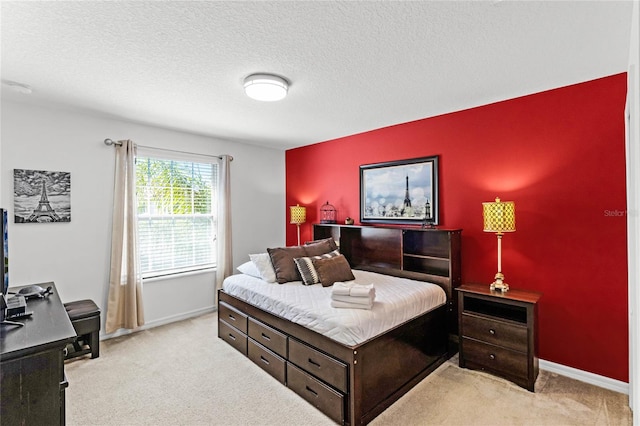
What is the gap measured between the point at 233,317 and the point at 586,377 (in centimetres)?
320

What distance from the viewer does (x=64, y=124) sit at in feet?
10.7

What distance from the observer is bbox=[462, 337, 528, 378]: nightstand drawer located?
8.25 ft

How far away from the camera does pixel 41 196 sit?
313 cm

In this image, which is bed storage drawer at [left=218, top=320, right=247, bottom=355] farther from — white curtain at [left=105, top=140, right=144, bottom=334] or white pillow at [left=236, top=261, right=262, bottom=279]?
white curtain at [left=105, top=140, right=144, bottom=334]

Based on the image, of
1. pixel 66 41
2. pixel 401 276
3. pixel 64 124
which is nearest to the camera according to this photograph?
pixel 66 41

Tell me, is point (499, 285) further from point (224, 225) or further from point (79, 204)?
point (79, 204)

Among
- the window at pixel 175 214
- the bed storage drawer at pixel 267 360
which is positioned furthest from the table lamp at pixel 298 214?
the bed storage drawer at pixel 267 360

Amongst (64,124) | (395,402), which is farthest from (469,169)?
(64,124)

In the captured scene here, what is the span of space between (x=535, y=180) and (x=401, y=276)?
63.7 inches

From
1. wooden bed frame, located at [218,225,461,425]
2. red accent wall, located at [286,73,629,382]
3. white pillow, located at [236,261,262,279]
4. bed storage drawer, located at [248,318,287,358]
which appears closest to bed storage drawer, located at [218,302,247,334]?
wooden bed frame, located at [218,225,461,425]

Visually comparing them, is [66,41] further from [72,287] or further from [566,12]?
[566,12]

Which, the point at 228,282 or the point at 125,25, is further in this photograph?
the point at 228,282

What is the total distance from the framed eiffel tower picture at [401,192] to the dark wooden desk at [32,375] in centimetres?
322

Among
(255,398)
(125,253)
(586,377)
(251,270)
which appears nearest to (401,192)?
(251,270)
